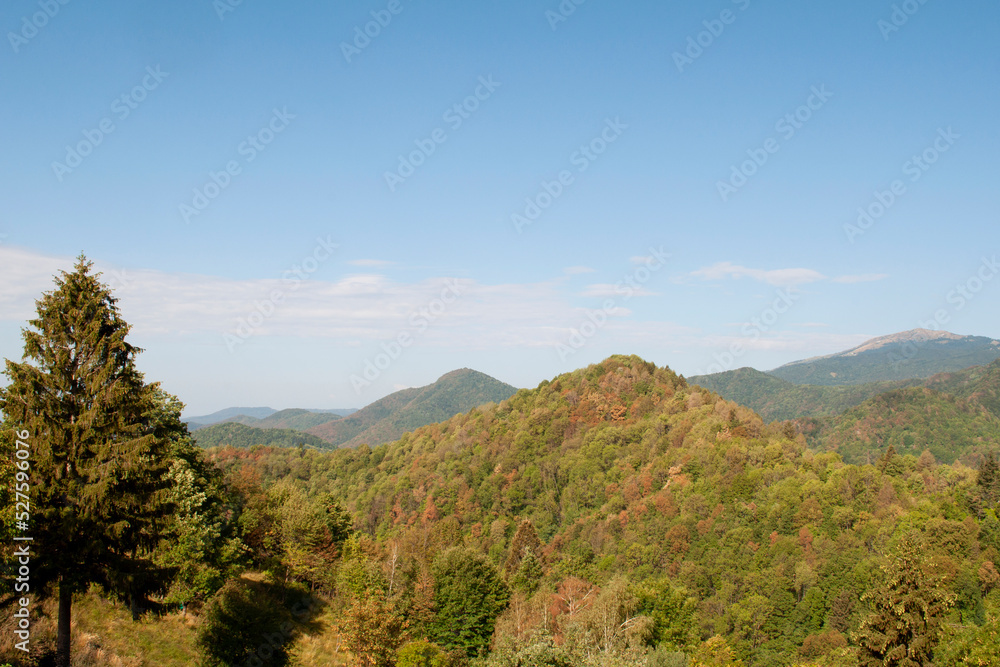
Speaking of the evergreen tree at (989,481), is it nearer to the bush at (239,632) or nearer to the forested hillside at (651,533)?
the forested hillside at (651,533)

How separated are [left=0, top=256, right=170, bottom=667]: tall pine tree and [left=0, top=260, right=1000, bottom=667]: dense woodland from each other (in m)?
0.06

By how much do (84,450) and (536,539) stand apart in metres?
71.6

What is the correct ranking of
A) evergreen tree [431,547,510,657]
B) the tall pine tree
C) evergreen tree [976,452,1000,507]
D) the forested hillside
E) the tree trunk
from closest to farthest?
the tall pine tree, the tree trunk, the forested hillside, evergreen tree [431,547,510,657], evergreen tree [976,452,1000,507]

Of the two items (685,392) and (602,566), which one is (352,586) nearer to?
(602,566)

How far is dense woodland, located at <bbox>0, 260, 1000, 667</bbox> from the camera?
1634cm

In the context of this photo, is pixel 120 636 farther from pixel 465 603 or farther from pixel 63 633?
pixel 465 603

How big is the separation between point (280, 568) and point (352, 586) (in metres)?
5.73

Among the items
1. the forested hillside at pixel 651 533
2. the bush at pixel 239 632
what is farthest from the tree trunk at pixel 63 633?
the forested hillside at pixel 651 533

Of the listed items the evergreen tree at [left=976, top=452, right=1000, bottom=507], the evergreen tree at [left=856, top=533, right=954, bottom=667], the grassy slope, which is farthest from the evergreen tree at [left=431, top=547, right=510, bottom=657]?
the evergreen tree at [left=976, top=452, right=1000, bottom=507]

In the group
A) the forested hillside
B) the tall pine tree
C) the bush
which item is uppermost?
the tall pine tree

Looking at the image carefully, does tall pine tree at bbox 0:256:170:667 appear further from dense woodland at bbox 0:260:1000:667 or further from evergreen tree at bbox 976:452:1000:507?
evergreen tree at bbox 976:452:1000:507

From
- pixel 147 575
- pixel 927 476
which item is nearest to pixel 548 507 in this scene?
pixel 927 476

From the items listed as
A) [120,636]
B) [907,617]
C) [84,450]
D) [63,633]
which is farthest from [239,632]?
[907,617]

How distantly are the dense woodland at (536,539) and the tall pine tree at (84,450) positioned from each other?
60 mm
